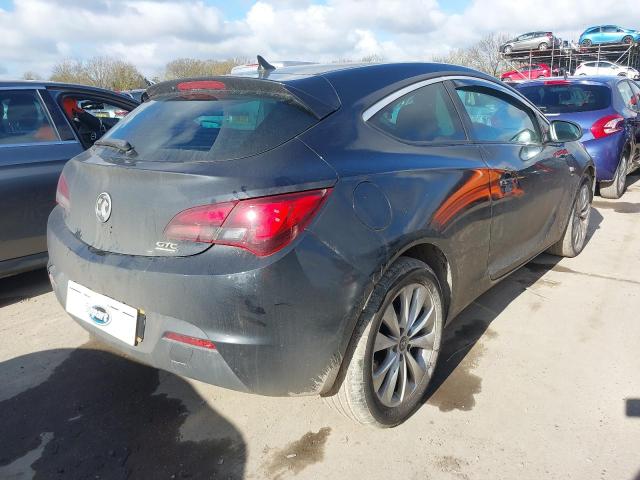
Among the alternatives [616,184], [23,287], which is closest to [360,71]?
[23,287]

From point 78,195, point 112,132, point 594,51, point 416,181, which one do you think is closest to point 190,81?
point 112,132

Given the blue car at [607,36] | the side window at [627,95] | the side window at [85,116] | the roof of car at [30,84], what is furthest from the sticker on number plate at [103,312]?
the blue car at [607,36]

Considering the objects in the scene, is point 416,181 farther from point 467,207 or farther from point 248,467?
point 248,467

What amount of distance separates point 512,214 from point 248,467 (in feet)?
6.54

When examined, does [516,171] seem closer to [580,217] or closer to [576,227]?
[576,227]

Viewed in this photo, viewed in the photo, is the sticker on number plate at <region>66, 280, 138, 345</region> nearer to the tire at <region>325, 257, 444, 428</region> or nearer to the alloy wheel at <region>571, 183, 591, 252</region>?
the tire at <region>325, 257, 444, 428</region>

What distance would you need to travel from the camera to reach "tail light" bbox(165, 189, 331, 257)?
1716mm

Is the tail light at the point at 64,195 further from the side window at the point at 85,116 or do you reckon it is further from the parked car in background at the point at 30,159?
the side window at the point at 85,116

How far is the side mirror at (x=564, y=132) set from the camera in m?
3.64

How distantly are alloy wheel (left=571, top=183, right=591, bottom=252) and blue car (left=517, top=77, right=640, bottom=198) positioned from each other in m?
1.97

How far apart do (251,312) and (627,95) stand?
724 cm

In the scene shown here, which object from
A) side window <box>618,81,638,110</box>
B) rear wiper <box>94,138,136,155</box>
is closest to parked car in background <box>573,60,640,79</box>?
side window <box>618,81,638,110</box>

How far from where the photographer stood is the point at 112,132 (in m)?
2.50

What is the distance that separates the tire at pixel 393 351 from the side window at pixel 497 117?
104 centimetres
